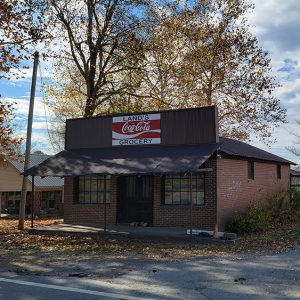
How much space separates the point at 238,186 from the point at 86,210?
6604 millimetres

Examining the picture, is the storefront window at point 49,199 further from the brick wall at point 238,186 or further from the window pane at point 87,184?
the brick wall at point 238,186

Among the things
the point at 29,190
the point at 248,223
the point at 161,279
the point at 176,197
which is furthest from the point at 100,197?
the point at 29,190

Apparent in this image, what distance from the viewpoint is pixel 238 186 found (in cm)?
1855

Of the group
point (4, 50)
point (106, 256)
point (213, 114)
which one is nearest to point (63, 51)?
point (4, 50)

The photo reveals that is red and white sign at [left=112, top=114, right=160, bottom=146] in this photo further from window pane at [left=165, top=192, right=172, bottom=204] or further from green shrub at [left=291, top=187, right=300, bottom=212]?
green shrub at [left=291, top=187, right=300, bottom=212]

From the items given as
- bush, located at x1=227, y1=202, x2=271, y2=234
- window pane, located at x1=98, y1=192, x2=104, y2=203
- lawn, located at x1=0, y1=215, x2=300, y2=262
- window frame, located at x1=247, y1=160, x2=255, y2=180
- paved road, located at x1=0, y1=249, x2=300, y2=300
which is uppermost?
window frame, located at x1=247, y1=160, x2=255, y2=180

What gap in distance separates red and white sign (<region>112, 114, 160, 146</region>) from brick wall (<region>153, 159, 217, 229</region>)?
1958 millimetres

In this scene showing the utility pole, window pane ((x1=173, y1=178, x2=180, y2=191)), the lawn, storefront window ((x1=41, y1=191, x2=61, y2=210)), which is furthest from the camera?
storefront window ((x1=41, y1=191, x2=61, y2=210))

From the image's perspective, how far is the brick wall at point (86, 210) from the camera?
1886 centimetres

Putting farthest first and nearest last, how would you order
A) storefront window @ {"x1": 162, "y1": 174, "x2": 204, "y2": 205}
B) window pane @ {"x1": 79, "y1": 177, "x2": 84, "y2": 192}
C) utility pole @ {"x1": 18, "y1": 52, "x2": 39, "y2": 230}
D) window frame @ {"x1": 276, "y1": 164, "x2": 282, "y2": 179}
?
window frame @ {"x1": 276, "y1": 164, "x2": 282, "y2": 179}, utility pole @ {"x1": 18, "y1": 52, "x2": 39, "y2": 230}, window pane @ {"x1": 79, "y1": 177, "x2": 84, "y2": 192}, storefront window @ {"x1": 162, "y1": 174, "x2": 204, "y2": 205}

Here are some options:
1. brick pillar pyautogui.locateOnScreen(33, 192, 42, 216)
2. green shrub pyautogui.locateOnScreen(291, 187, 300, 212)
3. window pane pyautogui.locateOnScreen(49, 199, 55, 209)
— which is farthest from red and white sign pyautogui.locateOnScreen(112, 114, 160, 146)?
window pane pyautogui.locateOnScreen(49, 199, 55, 209)

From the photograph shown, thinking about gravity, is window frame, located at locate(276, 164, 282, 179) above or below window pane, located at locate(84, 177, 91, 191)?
above

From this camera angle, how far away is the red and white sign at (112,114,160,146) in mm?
18263

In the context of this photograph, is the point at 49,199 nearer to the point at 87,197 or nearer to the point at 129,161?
the point at 87,197
